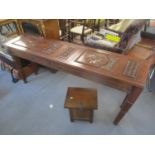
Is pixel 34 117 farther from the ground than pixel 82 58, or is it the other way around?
pixel 82 58

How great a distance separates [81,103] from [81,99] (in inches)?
2.3

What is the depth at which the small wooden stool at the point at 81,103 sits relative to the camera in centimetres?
158

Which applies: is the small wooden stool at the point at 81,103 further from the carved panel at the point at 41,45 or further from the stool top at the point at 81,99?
the carved panel at the point at 41,45

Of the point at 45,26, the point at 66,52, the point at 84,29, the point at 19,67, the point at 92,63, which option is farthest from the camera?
the point at 84,29

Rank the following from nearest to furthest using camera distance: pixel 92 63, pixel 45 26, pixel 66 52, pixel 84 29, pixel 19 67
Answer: pixel 92 63 → pixel 66 52 → pixel 45 26 → pixel 19 67 → pixel 84 29

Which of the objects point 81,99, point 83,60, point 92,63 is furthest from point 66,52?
point 81,99

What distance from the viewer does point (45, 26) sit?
6.79 ft

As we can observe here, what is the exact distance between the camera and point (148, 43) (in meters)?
2.55

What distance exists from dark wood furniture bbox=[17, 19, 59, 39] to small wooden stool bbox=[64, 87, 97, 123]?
100 centimetres

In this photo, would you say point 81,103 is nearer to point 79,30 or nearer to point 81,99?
point 81,99

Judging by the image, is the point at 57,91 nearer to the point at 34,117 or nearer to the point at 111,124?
the point at 34,117

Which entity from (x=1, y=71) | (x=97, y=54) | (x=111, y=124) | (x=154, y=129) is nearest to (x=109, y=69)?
(x=97, y=54)

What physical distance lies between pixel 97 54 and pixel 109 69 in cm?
34
